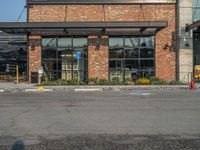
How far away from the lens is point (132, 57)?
3806 cm

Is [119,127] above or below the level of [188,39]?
below

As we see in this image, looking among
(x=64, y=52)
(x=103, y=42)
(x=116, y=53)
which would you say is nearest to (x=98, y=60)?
(x=103, y=42)

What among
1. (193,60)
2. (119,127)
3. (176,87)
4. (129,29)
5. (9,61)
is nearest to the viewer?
(119,127)

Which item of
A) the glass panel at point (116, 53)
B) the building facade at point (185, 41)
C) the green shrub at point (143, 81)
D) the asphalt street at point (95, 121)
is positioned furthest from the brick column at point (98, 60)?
the asphalt street at point (95, 121)

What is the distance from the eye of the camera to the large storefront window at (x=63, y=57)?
37844mm

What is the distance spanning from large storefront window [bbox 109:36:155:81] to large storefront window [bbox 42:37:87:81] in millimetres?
2220

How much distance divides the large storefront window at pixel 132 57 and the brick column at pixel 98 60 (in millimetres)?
671

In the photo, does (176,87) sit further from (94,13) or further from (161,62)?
(94,13)

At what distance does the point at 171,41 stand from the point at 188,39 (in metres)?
1.27

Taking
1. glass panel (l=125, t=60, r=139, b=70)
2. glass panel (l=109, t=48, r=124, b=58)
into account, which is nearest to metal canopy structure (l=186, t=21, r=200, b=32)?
glass panel (l=125, t=60, r=139, b=70)

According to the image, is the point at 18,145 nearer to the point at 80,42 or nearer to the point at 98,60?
the point at 98,60

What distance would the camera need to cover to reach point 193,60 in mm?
39625

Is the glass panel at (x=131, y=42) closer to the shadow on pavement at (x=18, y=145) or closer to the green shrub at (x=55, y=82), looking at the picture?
the green shrub at (x=55, y=82)

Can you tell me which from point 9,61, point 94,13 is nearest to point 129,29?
point 94,13
